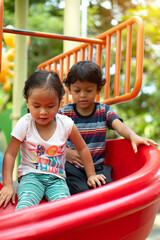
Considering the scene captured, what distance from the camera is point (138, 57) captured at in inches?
55.7

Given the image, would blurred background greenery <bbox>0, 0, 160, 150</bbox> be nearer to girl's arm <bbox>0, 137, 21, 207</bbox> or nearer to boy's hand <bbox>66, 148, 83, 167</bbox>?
boy's hand <bbox>66, 148, 83, 167</bbox>

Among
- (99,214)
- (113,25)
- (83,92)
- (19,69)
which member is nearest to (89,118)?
(83,92)

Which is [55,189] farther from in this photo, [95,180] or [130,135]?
[130,135]

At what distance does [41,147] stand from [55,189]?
159 mm

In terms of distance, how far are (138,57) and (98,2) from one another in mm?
5349

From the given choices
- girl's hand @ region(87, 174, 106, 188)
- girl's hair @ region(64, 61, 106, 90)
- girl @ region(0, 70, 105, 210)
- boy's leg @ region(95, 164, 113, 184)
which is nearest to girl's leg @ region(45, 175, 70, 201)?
girl @ region(0, 70, 105, 210)

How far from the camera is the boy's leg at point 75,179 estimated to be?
121cm

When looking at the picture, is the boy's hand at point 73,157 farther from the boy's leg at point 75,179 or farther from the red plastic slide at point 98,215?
the red plastic slide at point 98,215

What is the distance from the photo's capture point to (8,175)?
41.8 inches

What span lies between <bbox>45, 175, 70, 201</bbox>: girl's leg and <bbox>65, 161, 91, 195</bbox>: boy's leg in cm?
8

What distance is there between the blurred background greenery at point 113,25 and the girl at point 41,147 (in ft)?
9.80

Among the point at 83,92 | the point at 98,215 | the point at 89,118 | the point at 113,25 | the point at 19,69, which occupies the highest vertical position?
the point at 113,25

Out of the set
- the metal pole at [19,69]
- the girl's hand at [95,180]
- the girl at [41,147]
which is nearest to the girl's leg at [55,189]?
the girl at [41,147]

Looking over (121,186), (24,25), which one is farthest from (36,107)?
(24,25)
